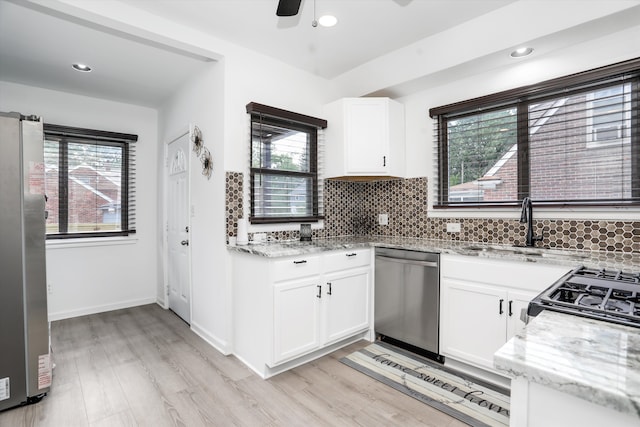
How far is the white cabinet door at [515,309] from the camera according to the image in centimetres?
208

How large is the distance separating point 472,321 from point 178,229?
3184mm

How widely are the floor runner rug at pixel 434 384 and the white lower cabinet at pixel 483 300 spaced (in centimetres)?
17

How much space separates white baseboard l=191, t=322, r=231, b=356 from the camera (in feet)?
9.18

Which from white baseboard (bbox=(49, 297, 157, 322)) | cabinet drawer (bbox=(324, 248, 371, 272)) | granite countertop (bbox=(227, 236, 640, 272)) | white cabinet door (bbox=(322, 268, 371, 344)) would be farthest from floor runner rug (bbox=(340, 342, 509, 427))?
white baseboard (bbox=(49, 297, 157, 322))

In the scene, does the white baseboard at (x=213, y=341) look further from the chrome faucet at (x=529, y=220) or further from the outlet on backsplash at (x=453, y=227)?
the chrome faucet at (x=529, y=220)

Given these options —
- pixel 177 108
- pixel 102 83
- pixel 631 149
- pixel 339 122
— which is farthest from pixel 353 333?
pixel 102 83

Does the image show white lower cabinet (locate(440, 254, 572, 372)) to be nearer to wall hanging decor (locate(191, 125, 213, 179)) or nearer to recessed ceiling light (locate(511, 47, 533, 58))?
recessed ceiling light (locate(511, 47, 533, 58))

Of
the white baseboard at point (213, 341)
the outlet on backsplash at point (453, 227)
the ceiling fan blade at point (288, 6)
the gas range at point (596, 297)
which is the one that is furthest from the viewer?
the outlet on backsplash at point (453, 227)

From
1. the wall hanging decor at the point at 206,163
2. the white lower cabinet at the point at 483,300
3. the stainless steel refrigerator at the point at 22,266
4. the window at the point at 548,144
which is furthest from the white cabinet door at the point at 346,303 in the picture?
the stainless steel refrigerator at the point at 22,266

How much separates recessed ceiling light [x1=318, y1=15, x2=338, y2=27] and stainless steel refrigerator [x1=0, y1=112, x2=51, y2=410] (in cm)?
211

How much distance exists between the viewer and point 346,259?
279cm

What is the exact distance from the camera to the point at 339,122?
10.7ft

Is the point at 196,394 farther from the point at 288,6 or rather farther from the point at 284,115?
the point at 288,6

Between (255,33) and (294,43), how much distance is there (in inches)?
13.9
